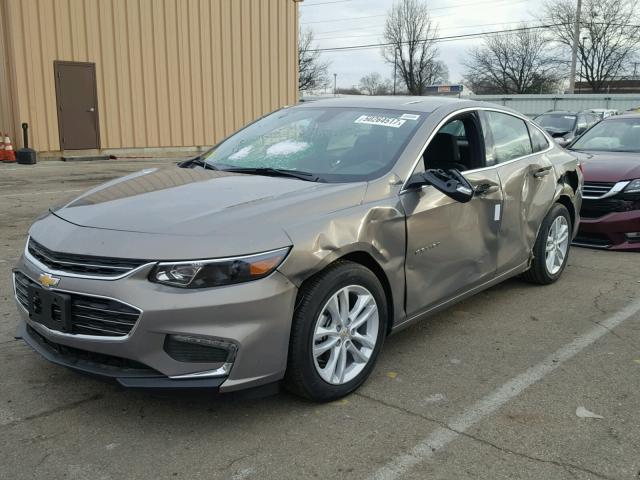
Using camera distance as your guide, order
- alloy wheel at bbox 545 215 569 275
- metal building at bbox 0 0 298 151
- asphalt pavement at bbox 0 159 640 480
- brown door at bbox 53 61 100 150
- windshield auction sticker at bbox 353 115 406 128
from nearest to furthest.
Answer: asphalt pavement at bbox 0 159 640 480 < windshield auction sticker at bbox 353 115 406 128 < alloy wheel at bbox 545 215 569 275 < metal building at bbox 0 0 298 151 < brown door at bbox 53 61 100 150

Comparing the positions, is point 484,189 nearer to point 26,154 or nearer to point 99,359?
point 99,359

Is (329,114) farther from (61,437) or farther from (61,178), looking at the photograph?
(61,178)

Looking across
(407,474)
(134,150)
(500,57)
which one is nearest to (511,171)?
(407,474)

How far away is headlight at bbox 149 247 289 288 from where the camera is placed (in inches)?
107

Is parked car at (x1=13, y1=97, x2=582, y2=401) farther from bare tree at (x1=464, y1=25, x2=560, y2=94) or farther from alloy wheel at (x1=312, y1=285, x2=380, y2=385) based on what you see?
bare tree at (x1=464, y1=25, x2=560, y2=94)

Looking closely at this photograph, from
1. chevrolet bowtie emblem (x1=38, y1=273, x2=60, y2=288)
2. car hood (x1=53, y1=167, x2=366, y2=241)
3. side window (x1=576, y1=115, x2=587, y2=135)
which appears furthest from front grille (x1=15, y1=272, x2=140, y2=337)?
side window (x1=576, y1=115, x2=587, y2=135)

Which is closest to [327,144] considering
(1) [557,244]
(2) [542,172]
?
(2) [542,172]

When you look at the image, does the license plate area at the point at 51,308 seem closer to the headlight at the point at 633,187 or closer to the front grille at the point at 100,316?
→ the front grille at the point at 100,316

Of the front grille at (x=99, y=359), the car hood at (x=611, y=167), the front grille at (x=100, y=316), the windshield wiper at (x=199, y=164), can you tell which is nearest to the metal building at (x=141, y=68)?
the windshield wiper at (x=199, y=164)

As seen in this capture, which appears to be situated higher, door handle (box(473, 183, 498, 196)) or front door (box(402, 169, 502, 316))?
door handle (box(473, 183, 498, 196))

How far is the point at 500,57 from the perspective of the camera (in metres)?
66.6

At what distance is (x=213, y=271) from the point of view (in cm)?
275

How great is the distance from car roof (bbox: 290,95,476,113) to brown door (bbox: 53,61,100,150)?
524 inches

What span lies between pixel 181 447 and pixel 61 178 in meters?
11.2
